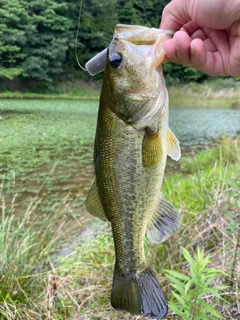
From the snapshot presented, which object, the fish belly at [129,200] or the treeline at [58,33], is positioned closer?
the fish belly at [129,200]

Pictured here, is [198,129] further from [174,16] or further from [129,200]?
[129,200]

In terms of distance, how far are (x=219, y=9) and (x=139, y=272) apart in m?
1.28

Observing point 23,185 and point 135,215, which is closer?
point 135,215

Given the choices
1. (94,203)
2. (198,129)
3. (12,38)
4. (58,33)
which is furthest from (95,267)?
(58,33)

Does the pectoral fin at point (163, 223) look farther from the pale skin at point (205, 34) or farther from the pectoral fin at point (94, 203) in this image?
the pale skin at point (205, 34)

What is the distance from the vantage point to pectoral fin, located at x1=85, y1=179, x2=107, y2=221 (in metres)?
1.60

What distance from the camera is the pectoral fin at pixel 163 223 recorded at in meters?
1.63

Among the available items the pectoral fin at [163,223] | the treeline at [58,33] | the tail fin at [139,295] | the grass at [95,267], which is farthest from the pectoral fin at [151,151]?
the treeline at [58,33]

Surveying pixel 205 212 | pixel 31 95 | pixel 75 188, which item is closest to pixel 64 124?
pixel 75 188

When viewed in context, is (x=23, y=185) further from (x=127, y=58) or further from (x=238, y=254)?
(x=127, y=58)

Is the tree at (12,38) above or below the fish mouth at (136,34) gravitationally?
below

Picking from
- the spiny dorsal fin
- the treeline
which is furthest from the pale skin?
the treeline

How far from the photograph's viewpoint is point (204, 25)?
5.65 ft

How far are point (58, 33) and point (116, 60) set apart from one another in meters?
27.6
